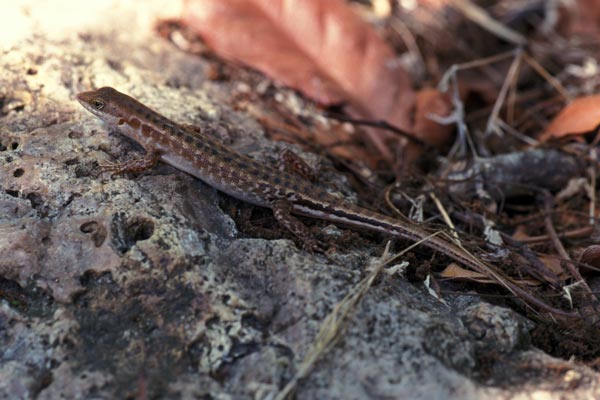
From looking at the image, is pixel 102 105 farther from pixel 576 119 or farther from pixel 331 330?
pixel 576 119

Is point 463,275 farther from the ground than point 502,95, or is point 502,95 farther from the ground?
point 502,95

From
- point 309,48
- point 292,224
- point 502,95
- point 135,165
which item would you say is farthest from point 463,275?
point 309,48

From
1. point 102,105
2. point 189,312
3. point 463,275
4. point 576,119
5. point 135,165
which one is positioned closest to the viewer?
point 189,312

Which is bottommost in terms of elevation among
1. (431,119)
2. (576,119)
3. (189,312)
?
(189,312)

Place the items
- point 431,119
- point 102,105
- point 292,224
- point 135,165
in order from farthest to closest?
point 431,119 < point 102,105 < point 135,165 < point 292,224

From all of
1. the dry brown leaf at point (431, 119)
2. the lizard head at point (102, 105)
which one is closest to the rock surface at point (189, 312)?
the lizard head at point (102, 105)

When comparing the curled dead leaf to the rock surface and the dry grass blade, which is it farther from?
the dry grass blade
